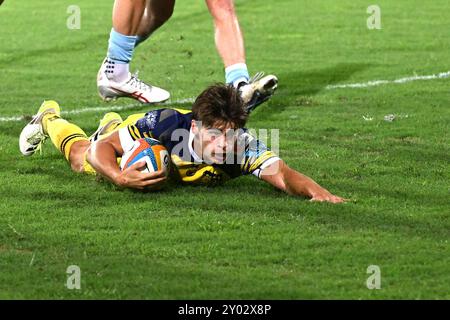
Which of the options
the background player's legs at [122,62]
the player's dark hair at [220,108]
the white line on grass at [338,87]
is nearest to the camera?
the player's dark hair at [220,108]

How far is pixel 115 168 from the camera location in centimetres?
674

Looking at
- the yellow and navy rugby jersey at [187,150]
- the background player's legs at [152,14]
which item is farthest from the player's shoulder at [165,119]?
the background player's legs at [152,14]

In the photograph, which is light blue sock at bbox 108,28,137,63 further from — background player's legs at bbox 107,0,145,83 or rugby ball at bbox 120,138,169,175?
rugby ball at bbox 120,138,169,175

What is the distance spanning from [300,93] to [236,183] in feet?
11.4

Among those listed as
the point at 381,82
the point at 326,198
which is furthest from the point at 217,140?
the point at 381,82

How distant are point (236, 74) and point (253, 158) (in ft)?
3.10

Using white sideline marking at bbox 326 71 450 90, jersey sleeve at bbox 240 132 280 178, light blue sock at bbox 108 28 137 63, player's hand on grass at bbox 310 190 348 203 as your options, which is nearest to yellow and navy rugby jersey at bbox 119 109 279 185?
jersey sleeve at bbox 240 132 280 178

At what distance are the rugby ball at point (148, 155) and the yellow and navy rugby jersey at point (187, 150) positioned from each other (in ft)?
0.30

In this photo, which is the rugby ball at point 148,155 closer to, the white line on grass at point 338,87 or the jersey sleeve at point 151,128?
the jersey sleeve at point 151,128

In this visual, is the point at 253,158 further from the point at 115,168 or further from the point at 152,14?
the point at 152,14

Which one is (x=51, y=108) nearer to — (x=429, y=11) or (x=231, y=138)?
(x=231, y=138)

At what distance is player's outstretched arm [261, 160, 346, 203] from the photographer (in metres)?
6.52

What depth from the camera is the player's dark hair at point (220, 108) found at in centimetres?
661
